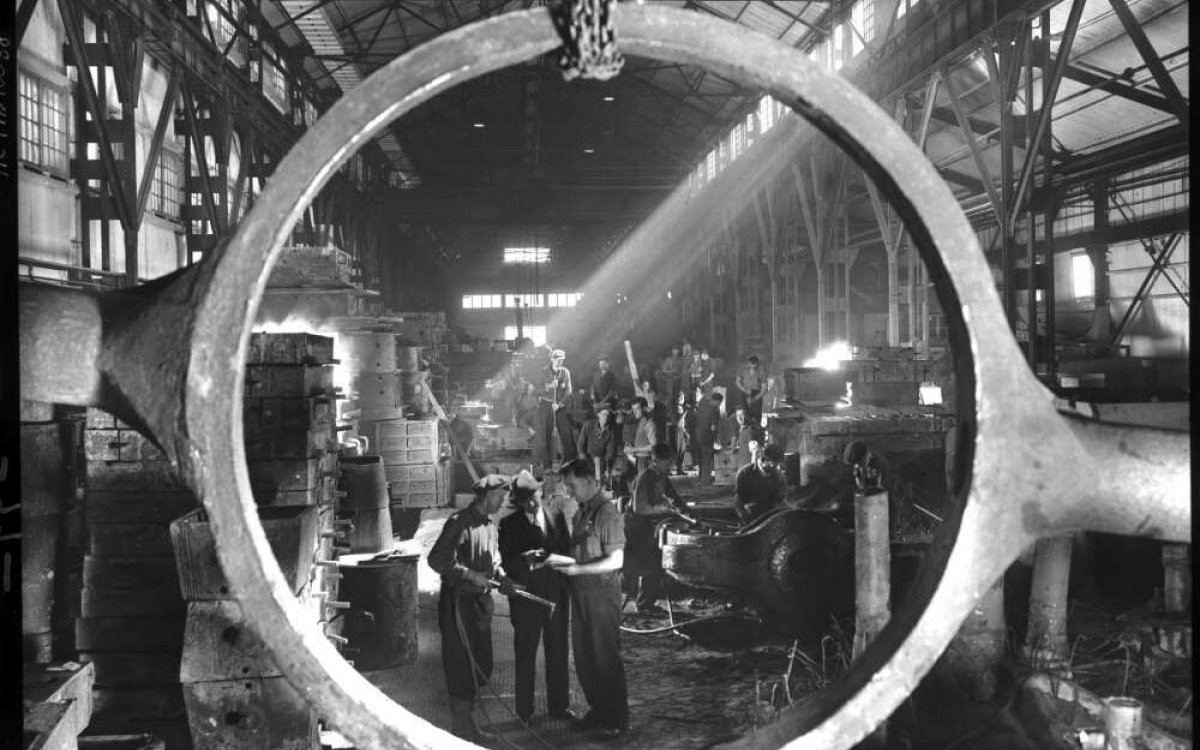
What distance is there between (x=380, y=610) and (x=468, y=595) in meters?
1.23

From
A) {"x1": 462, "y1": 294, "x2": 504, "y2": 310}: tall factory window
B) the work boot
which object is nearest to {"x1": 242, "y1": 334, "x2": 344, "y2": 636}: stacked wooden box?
the work boot

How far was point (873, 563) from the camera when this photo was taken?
471 centimetres

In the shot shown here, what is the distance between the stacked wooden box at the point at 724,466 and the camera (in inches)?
520

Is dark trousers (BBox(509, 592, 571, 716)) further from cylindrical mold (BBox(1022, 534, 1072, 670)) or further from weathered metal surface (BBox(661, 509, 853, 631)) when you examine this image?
cylindrical mold (BBox(1022, 534, 1072, 670))

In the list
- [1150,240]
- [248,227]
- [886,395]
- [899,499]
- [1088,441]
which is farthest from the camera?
[1150,240]

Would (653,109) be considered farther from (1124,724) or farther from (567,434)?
(1124,724)

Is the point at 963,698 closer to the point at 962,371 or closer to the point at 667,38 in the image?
the point at 962,371

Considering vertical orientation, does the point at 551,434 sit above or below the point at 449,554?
above

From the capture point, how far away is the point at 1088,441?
72.4 inches

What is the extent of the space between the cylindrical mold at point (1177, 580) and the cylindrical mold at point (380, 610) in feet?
15.7

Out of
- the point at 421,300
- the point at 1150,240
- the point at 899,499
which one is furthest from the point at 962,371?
the point at 421,300

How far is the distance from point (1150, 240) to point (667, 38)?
18.2 m

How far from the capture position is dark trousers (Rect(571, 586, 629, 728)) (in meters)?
5.18

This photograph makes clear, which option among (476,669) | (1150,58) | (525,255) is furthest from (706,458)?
(525,255)
